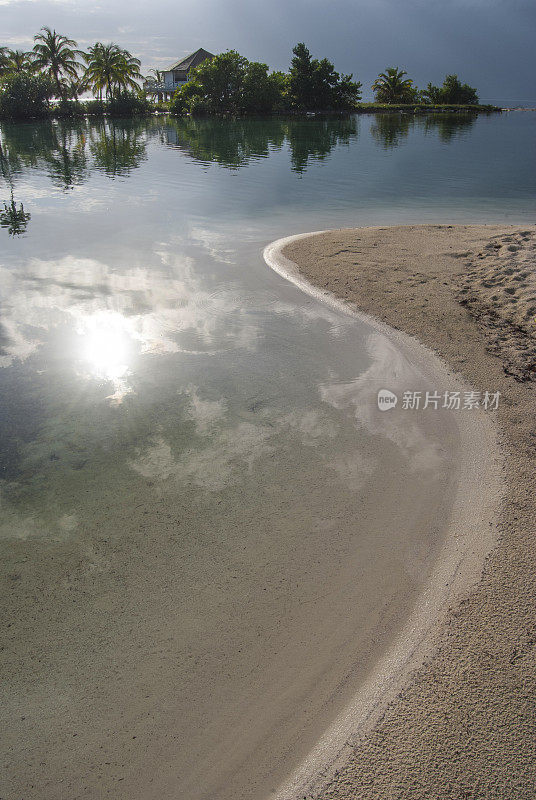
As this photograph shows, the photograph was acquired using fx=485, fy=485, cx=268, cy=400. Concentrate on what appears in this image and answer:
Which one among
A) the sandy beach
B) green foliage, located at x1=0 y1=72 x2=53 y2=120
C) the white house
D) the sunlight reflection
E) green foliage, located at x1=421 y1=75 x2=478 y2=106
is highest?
the white house

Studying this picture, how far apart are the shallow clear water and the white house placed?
9464 centimetres

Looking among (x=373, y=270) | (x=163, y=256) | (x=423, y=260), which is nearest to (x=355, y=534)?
(x=373, y=270)

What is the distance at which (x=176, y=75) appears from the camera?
298 feet

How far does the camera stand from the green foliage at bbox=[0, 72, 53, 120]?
58781 millimetres

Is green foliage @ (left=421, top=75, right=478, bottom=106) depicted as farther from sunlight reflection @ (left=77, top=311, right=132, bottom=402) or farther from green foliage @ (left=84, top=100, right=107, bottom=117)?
sunlight reflection @ (left=77, top=311, right=132, bottom=402)

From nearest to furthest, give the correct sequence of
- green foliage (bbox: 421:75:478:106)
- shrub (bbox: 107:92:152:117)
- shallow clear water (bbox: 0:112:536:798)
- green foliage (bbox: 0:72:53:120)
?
1. shallow clear water (bbox: 0:112:536:798)
2. green foliage (bbox: 0:72:53:120)
3. shrub (bbox: 107:92:152:117)
4. green foliage (bbox: 421:75:478:106)

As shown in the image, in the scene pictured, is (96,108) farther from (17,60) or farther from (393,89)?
(393,89)

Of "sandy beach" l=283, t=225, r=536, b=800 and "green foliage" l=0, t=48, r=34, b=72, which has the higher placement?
"green foliage" l=0, t=48, r=34, b=72

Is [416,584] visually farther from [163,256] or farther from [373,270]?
[163,256]

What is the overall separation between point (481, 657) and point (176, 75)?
357ft

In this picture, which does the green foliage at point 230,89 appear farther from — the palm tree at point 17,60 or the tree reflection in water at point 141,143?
the palm tree at point 17,60

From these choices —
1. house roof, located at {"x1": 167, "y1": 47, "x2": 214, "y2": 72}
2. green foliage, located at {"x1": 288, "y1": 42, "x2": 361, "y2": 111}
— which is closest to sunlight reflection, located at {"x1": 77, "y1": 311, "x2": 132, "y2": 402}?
green foliage, located at {"x1": 288, "y1": 42, "x2": 361, "y2": 111}

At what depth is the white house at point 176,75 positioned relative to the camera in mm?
89438

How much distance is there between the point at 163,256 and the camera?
13703 mm
